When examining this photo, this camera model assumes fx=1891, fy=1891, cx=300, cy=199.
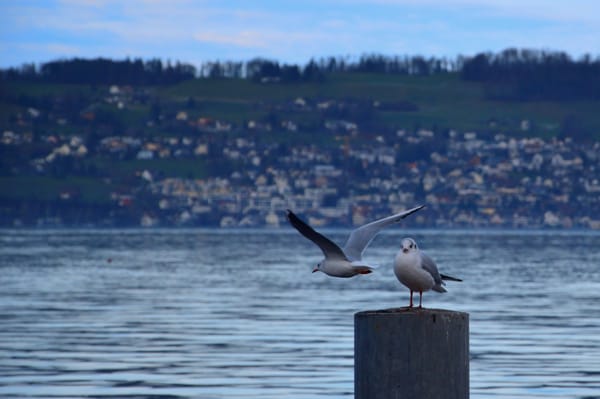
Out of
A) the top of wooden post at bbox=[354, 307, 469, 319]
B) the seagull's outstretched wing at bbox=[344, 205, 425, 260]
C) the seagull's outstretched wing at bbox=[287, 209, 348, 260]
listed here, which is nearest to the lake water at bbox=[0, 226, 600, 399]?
the seagull's outstretched wing at bbox=[344, 205, 425, 260]

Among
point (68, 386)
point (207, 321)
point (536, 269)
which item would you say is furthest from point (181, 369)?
point (536, 269)

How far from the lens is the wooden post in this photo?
504 inches

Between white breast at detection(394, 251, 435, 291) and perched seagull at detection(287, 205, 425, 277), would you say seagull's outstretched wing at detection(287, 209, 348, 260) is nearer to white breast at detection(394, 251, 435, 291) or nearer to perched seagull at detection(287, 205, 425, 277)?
perched seagull at detection(287, 205, 425, 277)

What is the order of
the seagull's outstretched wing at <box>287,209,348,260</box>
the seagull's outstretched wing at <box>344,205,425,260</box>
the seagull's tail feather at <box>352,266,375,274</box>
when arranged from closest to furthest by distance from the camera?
1. the seagull's outstretched wing at <box>287,209,348,260</box>
2. the seagull's tail feather at <box>352,266,375,274</box>
3. the seagull's outstretched wing at <box>344,205,425,260</box>

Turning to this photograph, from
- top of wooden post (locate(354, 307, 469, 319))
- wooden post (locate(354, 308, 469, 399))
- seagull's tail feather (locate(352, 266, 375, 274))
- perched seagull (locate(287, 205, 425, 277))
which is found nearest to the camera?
wooden post (locate(354, 308, 469, 399))

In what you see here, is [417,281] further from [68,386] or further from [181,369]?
[181,369]

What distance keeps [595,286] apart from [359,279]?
12.3m

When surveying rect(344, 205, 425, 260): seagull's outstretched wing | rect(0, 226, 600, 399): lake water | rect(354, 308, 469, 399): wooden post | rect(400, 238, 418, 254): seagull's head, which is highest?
rect(400, 238, 418, 254): seagull's head

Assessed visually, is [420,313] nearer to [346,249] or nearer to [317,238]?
[317,238]

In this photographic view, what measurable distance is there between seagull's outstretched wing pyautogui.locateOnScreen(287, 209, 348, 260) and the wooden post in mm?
2893

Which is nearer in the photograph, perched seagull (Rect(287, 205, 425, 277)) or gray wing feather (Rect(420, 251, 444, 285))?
gray wing feather (Rect(420, 251, 444, 285))

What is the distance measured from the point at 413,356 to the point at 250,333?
937 inches

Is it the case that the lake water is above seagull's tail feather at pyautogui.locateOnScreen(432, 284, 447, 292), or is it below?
below

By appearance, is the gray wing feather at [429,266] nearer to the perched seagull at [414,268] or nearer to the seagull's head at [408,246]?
the perched seagull at [414,268]
